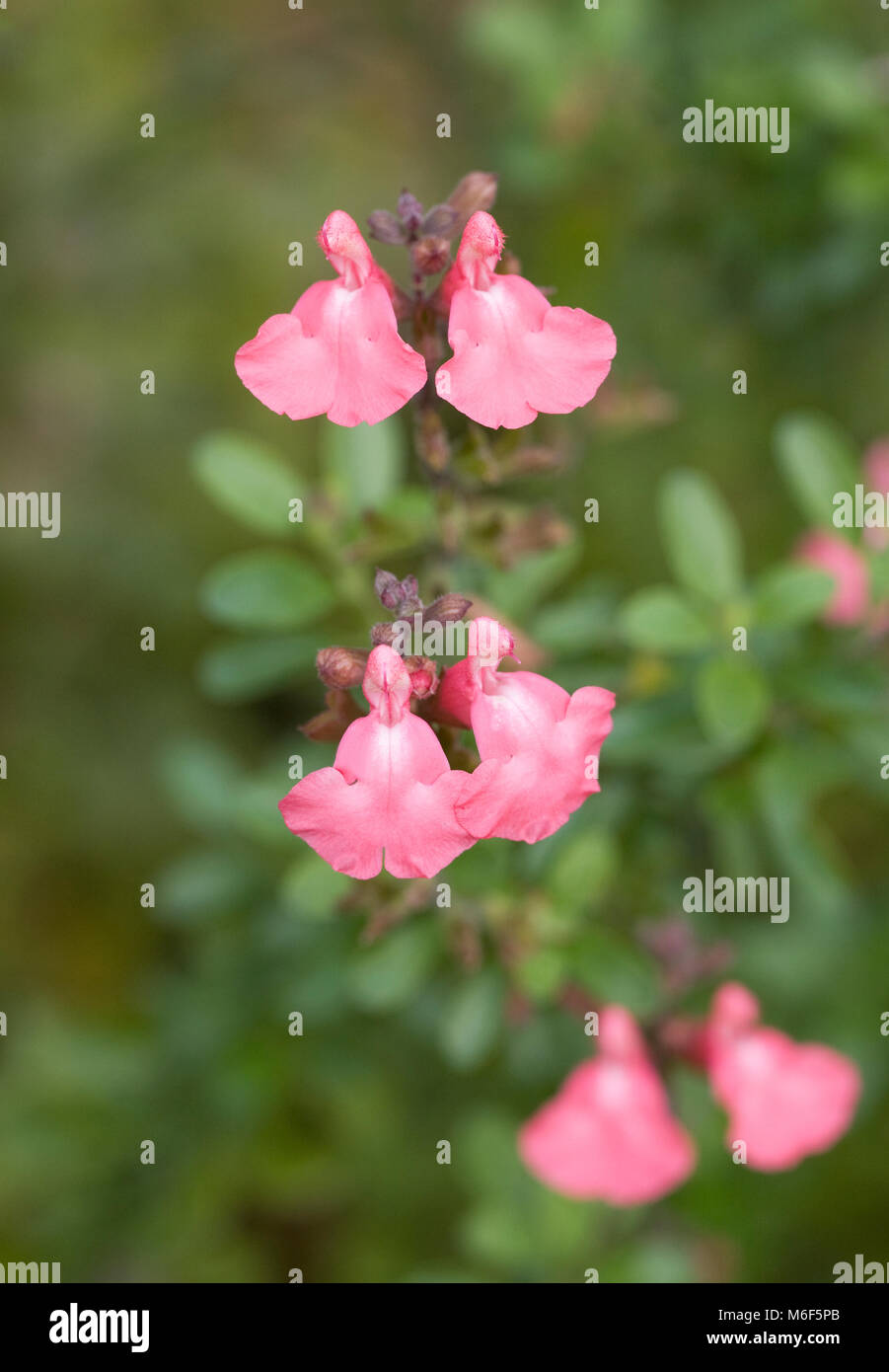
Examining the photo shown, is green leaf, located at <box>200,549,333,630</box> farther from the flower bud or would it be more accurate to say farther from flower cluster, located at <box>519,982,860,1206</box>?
flower cluster, located at <box>519,982,860,1206</box>

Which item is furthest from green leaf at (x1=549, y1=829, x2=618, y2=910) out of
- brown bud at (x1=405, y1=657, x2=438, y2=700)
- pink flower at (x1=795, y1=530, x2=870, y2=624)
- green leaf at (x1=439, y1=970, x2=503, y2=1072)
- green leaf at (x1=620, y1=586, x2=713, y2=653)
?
brown bud at (x1=405, y1=657, x2=438, y2=700)

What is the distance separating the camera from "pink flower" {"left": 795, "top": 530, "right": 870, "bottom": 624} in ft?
6.36

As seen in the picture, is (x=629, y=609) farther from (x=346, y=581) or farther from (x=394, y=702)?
(x=394, y=702)

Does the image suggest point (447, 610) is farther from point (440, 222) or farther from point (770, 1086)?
point (770, 1086)

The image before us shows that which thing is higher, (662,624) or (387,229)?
(387,229)

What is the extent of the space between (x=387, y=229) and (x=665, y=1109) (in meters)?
1.35

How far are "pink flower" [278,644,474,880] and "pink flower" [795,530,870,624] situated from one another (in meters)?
0.99

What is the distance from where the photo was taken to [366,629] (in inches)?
75.0

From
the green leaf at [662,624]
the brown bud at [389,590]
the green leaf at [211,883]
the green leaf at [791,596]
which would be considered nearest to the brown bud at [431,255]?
the brown bud at [389,590]

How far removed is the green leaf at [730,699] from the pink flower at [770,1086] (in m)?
0.48

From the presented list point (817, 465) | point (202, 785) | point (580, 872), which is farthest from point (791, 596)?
point (202, 785)

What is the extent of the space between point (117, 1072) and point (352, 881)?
3.95 feet

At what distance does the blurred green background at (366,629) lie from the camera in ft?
5.88

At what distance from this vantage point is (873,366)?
9.57 ft
